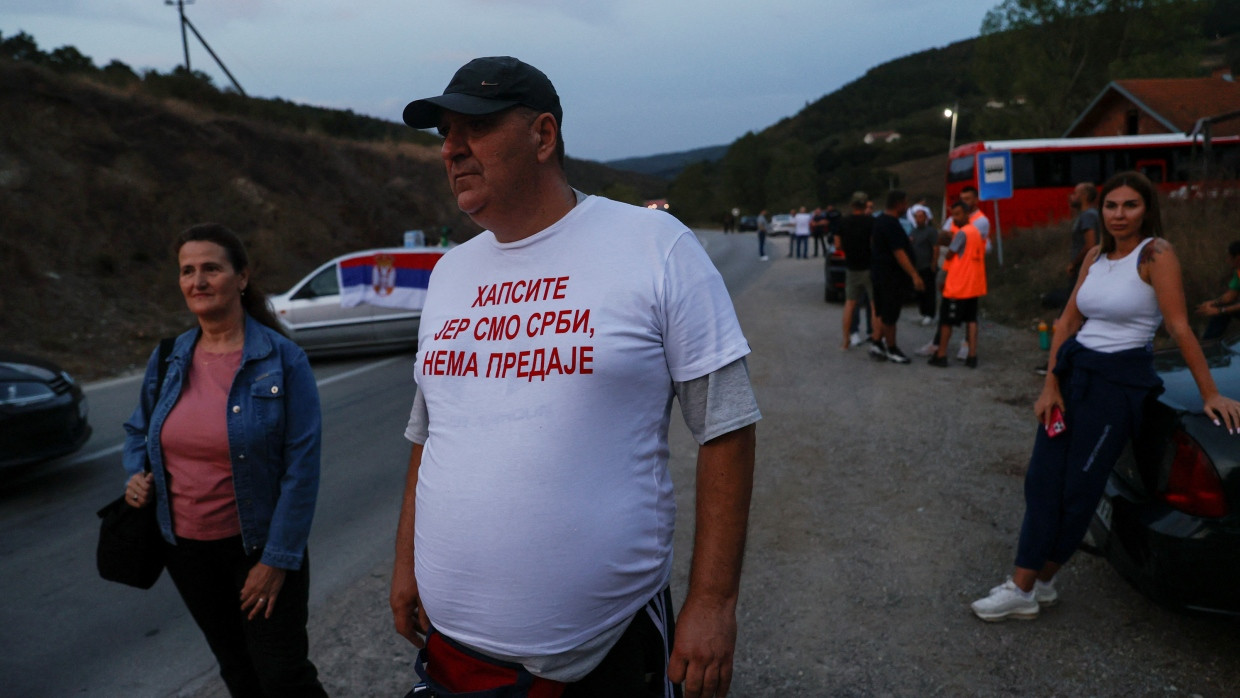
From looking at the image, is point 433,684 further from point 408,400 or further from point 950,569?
point 408,400

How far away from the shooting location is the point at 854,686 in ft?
10.4

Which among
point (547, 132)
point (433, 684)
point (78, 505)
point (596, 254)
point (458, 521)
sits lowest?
point (78, 505)

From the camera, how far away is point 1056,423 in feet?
11.2

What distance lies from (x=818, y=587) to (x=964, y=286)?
19.0ft

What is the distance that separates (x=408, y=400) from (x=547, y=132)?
749 centimetres

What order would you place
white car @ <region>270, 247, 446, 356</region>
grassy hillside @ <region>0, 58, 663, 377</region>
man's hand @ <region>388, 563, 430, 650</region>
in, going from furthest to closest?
grassy hillside @ <region>0, 58, 663, 377</region> < white car @ <region>270, 247, 446, 356</region> < man's hand @ <region>388, 563, 430, 650</region>

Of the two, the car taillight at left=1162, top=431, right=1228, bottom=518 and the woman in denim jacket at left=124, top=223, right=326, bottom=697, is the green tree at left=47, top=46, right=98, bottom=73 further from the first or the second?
the car taillight at left=1162, top=431, right=1228, bottom=518

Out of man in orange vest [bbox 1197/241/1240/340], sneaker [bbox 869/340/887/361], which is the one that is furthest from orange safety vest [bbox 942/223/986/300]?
man in orange vest [bbox 1197/241/1240/340]

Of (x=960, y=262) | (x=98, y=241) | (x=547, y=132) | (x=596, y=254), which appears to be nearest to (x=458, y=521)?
(x=596, y=254)

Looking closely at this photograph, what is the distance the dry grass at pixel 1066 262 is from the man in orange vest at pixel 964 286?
8.25 feet

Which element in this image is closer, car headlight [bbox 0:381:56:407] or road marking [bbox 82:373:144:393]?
car headlight [bbox 0:381:56:407]

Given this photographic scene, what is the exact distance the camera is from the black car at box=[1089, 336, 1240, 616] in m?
2.98

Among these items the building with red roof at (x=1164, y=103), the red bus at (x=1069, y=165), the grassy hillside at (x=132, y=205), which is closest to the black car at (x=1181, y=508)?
the grassy hillside at (x=132, y=205)

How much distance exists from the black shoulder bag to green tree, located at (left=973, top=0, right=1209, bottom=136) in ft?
165
